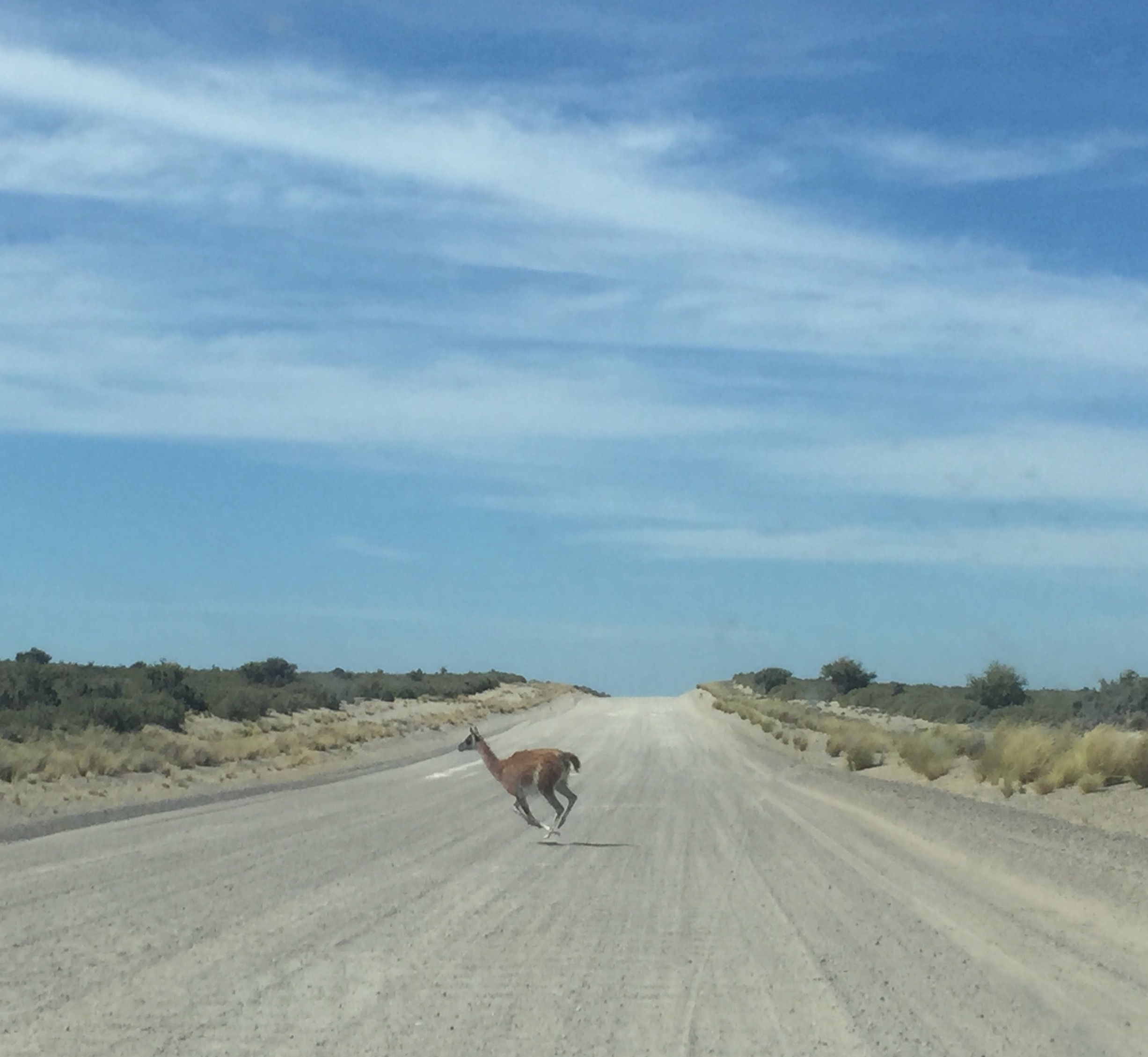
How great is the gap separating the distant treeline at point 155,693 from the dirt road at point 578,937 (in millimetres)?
22853

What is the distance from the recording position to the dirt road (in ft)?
28.7

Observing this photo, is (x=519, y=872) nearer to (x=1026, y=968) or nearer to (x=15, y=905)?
(x=15, y=905)

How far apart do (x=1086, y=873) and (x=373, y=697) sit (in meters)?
76.5

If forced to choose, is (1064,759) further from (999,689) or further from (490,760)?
(999,689)

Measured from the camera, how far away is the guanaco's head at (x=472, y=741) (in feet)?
70.8

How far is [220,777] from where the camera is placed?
115ft

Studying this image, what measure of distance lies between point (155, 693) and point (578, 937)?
47555 millimetres

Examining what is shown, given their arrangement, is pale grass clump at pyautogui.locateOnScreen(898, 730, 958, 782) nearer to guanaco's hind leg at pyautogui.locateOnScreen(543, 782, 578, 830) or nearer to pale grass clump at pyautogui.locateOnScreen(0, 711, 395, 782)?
guanaco's hind leg at pyautogui.locateOnScreen(543, 782, 578, 830)

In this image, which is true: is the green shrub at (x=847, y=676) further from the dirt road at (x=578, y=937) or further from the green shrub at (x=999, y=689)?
the dirt road at (x=578, y=937)

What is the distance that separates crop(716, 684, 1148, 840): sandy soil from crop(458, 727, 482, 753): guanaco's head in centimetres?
837

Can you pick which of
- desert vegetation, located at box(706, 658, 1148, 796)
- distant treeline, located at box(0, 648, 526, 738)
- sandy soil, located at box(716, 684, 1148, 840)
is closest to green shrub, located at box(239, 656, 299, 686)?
distant treeline, located at box(0, 648, 526, 738)

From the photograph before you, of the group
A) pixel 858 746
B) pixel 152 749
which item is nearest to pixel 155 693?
pixel 152 749

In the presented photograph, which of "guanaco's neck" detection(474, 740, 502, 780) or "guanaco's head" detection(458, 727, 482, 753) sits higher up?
"guanaco's head" detection(458, 727, 482, 753)

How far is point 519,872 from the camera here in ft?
53.7
